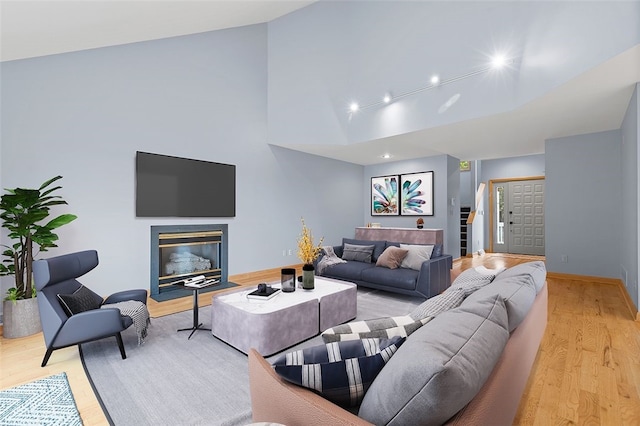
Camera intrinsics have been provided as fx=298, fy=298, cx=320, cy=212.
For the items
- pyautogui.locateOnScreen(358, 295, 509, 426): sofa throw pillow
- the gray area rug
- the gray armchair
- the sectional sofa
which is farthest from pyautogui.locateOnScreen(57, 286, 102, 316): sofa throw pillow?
pyautogui.locateOnScreen(358, 295, 509, 426): sofa throw pillow

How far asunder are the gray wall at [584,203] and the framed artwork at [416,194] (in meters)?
2.09

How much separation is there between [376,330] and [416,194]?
584cm

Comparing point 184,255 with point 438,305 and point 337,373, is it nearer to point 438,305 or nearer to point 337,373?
point 438,305

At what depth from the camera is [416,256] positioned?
4270mm

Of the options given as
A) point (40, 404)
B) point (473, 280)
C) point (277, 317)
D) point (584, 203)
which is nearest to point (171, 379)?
point (40, 404)

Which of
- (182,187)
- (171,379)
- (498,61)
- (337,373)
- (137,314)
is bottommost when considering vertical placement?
(171,379)

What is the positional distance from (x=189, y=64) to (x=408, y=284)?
15.2ft

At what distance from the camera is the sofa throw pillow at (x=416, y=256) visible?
13.8 feet

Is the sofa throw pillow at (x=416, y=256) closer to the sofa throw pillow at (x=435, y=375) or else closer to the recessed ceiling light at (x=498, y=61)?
the recessed ceiling light at (x=498, y=61)

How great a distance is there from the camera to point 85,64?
12.1 feet

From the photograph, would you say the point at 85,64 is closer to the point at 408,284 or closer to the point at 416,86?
the point at 416,86

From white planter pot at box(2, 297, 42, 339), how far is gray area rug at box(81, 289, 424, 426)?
81cm

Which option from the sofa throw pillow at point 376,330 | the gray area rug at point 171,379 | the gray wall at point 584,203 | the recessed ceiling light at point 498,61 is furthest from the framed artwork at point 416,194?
the sofa throw pillow at point 376,330

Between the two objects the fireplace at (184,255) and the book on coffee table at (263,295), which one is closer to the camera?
the book on coffee table at (263,295)
